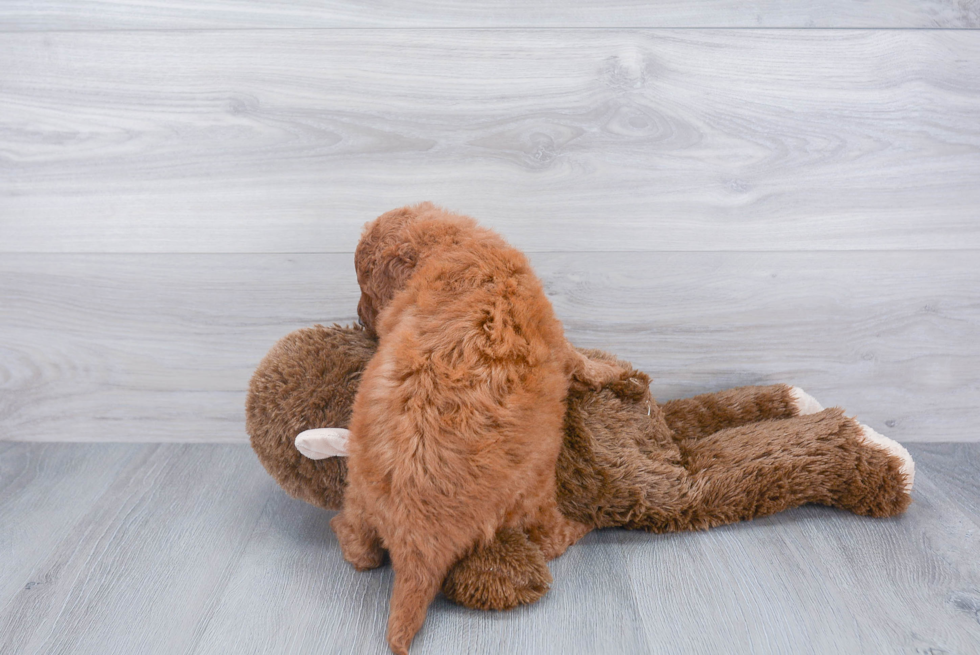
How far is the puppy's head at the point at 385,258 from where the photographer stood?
0.83 metres

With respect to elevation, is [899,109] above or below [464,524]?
above

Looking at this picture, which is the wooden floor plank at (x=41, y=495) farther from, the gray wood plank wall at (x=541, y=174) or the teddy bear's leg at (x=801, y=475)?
the teddy bear's leg at (x=801, y=475)

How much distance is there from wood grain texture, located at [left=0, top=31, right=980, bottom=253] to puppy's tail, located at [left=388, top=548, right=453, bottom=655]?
53cm

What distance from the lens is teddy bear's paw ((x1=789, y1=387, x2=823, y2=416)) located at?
1.07 m

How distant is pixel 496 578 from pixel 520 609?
Result: 5cm

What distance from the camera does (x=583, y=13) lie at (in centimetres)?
101

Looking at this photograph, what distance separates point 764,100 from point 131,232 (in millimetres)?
1010

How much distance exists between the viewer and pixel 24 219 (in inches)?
44.0

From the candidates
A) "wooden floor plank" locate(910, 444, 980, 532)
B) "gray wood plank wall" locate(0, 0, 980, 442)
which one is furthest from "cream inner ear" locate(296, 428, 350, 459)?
"wooden floor plank" locate(910, 444, 980, 532)

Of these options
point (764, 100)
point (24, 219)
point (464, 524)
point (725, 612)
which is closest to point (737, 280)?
point (764, 100)

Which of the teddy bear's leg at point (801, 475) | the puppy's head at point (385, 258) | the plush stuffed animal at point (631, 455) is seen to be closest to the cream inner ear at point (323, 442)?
the plush stuffed animal at point (631, 455)

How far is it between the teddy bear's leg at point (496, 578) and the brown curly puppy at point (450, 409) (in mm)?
19

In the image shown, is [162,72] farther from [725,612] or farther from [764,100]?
[725,612]

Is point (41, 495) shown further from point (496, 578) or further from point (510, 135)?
point (510, 135)
